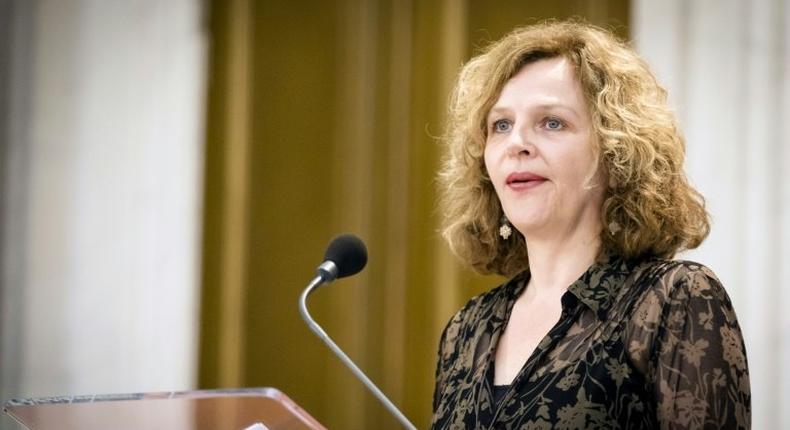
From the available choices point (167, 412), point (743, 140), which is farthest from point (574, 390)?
point (743, 140)

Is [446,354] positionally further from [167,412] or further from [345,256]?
[167,412]

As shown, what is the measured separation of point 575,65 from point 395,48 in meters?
1.58

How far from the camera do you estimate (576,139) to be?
6.44 feet

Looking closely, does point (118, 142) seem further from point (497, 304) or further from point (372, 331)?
point (497, 304)

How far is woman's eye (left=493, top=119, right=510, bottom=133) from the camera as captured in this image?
6.82 feet

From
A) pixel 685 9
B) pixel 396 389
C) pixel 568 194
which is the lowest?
pixel 396 389

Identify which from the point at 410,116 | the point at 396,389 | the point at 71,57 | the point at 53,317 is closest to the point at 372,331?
the point at 396,389

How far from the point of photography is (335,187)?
3.56 m

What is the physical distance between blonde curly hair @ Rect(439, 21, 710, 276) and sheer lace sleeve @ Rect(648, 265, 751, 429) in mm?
210

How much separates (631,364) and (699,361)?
0.12m

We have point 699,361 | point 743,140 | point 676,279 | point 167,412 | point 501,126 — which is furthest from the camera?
point 743,140

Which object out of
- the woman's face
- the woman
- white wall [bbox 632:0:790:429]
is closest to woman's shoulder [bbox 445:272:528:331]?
the woman

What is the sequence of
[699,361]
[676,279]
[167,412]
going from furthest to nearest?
[676,279] → [699,361] → [167,412]

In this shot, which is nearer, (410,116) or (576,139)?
(576,139)
